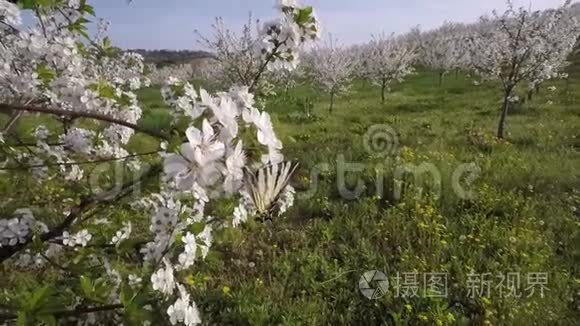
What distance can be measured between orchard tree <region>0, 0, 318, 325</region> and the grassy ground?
0.57 feet

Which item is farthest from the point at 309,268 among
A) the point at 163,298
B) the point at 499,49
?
the point at 499,49

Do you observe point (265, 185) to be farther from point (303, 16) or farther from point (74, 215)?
point (74, 215)

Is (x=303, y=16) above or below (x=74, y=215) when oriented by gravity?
above

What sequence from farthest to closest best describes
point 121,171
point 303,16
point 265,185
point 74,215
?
1. point 121,171
2. point 74,215
3. point 303,16
4. point 265,185

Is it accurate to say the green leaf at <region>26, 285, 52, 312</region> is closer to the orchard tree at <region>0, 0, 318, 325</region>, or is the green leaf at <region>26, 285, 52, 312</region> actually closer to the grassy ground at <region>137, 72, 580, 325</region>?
the orchard tree at <region>0, 0, 318, 325</region>

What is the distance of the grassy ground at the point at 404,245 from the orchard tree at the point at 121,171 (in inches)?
6.8

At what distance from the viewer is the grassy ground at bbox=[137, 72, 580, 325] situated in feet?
13.4

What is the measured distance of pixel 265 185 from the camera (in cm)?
128

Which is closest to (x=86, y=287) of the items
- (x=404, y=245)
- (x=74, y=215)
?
(x=74, y=215)

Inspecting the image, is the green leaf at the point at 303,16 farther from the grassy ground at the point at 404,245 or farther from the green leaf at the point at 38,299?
the green leaf at the point at 38,299

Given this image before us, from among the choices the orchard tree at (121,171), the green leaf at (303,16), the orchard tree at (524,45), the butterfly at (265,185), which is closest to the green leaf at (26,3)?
the orchard tree at (121,171)

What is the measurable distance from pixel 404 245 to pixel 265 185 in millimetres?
4341

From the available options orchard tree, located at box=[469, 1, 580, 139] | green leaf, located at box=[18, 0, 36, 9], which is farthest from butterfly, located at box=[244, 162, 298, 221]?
orchard tree, located at box=[469, 1, 580, 139]

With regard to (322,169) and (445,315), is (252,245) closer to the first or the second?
(445,315)
